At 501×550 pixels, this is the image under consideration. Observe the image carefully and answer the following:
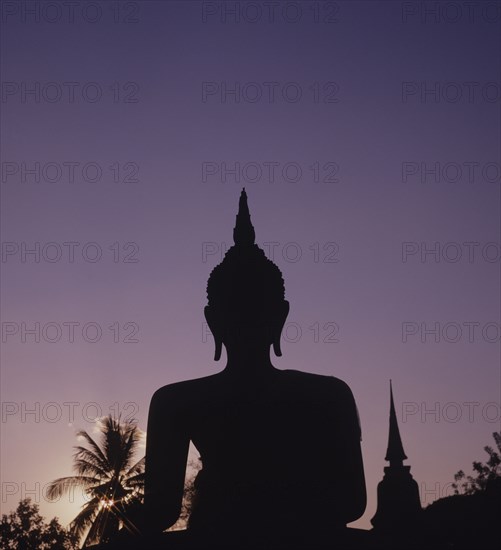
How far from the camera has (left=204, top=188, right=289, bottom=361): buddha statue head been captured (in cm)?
718

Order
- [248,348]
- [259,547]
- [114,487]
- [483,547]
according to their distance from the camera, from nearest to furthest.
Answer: [483,547] → [259,547] → [248,348] → [114,487]

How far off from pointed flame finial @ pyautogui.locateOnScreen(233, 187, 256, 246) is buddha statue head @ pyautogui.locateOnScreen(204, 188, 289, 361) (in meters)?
0.12

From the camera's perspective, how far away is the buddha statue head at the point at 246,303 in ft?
23.6

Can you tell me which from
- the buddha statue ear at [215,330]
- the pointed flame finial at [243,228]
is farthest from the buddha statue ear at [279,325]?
the pointed flame finial at [243,228]

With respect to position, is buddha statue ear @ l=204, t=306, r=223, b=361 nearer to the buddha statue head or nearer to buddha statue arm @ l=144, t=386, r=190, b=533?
the buddha statue head

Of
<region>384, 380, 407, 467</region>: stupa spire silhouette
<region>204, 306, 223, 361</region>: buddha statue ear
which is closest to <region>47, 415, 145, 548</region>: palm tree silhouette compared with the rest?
<region>384, 380, 407, 467</region>: stupa spire silhouette

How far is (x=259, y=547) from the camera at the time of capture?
5539 millimetres

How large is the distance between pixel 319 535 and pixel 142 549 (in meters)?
1.15

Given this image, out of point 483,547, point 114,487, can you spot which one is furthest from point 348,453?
point 114,487

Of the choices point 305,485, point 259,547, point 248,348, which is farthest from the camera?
point 248,348

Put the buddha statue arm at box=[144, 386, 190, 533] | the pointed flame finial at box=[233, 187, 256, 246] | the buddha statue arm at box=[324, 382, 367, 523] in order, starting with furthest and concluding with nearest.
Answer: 1. the pointed flame finial at box=[233, 187, 256, 246]
2. the buddha statue arm at box=[144, 386, 190, 533]
3. the buddha statue arm at box=[324, 382, 367, 523]

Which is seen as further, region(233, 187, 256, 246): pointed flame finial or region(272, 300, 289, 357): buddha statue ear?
region(233, 187, 256, 246): pointed flame finial

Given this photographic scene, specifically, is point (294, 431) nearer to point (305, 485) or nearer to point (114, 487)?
point (305, 485)

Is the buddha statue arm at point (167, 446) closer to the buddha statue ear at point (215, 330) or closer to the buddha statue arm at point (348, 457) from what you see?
the buddha statue ear at point (215, 330)
